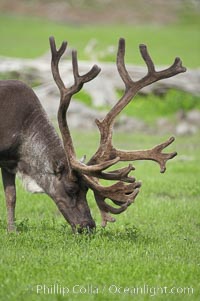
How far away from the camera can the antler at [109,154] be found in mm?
8730

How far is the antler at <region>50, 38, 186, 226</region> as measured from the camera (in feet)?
28.6

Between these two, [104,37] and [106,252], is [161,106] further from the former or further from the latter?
[104,37]

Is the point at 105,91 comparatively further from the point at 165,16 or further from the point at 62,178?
the point at 165,16

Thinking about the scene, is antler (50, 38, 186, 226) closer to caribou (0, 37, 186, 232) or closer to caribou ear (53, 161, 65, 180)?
caribou (0, 37, 186, 232)

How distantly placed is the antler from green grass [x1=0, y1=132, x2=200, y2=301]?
18.2 inches

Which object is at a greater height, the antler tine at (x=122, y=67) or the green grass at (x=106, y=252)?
the antler tine at (x=122, y=67)

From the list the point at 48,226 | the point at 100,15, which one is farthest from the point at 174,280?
the point at 100,15

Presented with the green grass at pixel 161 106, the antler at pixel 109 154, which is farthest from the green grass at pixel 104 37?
the antler at pixel 109 154

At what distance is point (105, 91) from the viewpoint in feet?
74.7

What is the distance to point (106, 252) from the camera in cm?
821

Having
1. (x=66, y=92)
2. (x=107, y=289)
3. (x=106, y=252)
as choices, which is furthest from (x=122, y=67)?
(x=107, y=289)

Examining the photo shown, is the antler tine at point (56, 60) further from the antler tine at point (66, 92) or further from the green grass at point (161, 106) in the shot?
the green grass at point (161, 106)

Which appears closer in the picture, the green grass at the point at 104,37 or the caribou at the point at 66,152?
the caribou at the point at 66,152

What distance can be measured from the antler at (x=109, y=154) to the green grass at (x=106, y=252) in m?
0.46
